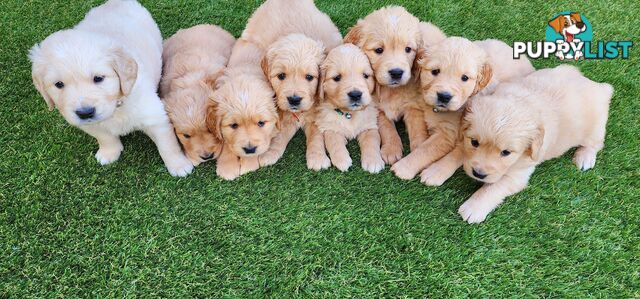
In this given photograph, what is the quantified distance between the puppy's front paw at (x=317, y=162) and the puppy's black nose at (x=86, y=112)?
5.38 feet

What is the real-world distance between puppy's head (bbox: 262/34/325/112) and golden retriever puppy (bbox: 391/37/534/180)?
2.85 feet

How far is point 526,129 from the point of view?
3201mm

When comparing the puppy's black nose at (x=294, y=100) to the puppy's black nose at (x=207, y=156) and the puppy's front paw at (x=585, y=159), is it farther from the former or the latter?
the puppy's front paw at (x=585, y=159)

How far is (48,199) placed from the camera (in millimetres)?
3564

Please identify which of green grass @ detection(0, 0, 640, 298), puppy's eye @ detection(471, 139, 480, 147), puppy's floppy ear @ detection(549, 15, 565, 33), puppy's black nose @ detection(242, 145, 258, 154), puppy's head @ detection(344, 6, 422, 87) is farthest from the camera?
puppy's floppy ear @ detection(549, 15, 565, 33)

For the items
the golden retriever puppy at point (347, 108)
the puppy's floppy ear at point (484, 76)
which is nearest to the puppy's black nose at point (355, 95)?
the golden retriever puppy at point (347, 108)

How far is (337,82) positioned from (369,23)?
628mm

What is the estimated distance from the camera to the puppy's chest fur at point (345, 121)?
3916 mm

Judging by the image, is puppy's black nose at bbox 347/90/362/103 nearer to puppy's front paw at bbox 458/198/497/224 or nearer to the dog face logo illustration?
puppy's front paw at bbox 458/198/497/224

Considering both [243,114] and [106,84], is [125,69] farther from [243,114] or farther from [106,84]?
[243,114]

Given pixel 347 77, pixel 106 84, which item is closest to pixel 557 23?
pixel 347 77

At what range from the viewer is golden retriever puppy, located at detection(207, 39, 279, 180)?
341 centimetres

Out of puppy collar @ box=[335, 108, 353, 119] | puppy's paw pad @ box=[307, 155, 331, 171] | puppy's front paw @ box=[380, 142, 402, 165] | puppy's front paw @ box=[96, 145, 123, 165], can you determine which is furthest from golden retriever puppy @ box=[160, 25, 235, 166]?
puppy's front paw @ box=[380, 142, 402, 165]

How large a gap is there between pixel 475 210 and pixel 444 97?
881 millimetres
